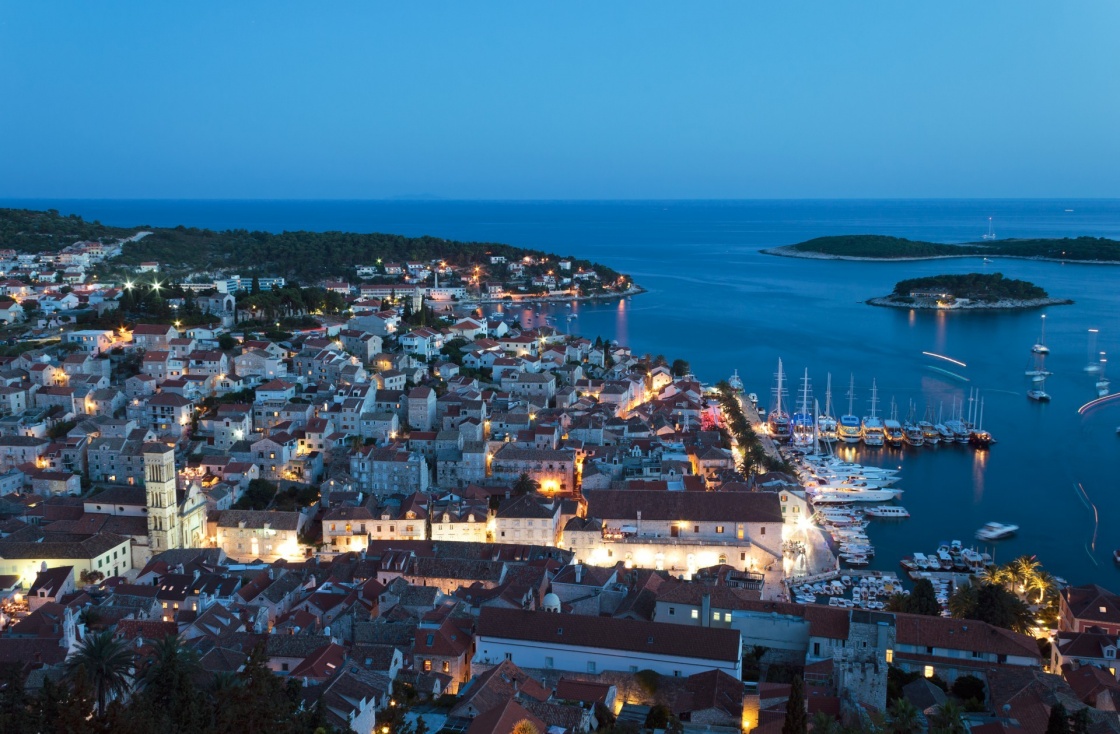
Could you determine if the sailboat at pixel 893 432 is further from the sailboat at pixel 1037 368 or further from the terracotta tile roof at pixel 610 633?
the terracotta tile roof at pixel 610 633

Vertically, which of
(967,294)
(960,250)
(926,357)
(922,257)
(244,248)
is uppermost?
(960,250)

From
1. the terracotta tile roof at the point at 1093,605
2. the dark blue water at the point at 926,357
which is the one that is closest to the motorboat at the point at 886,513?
the dark blue water at the point at 926,357

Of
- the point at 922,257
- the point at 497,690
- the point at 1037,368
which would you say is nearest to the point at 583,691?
the point at 497,690

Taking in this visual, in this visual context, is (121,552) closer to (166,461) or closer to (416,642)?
(166,461)

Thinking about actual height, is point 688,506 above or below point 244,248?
below

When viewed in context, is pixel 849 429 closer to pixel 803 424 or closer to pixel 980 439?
pixel 803 424

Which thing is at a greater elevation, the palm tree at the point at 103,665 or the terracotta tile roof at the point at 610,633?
the palm tree at the point at 103,665

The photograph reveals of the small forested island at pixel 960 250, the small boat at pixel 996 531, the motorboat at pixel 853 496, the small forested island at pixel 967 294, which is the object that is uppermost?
the small forested island at pixel 960 250
